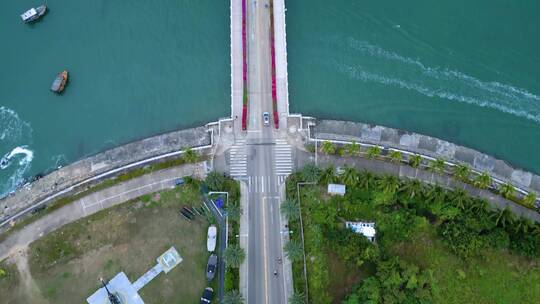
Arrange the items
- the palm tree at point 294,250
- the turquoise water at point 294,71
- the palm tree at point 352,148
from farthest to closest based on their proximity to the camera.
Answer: the turquoise water at point 294,71
the palm tree at point 352,148
the palm tree at point 294,250

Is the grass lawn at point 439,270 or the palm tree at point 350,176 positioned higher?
the palm tree at point 350,176

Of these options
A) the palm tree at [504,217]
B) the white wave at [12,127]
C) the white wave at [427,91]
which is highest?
the white wave at [427,91]

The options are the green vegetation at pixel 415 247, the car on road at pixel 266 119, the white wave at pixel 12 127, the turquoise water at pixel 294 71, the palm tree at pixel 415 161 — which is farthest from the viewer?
the white wave at pixel 12 127

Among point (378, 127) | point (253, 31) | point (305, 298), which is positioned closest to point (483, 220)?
point (378, 127)

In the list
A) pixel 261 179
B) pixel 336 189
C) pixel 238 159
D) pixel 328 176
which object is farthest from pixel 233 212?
pixel 336 189

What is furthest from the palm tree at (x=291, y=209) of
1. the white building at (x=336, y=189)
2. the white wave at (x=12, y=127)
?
the white wave at (x=12, y=127)

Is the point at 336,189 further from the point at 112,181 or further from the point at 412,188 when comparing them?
the point at 112,181

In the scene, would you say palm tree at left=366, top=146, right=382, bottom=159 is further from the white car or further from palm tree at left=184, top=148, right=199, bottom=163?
palm tree at left=184, top=148, right=199, bottom=163

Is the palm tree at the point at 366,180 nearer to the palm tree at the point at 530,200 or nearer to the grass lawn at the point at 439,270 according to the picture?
the grass lawn at the point at 439,270
